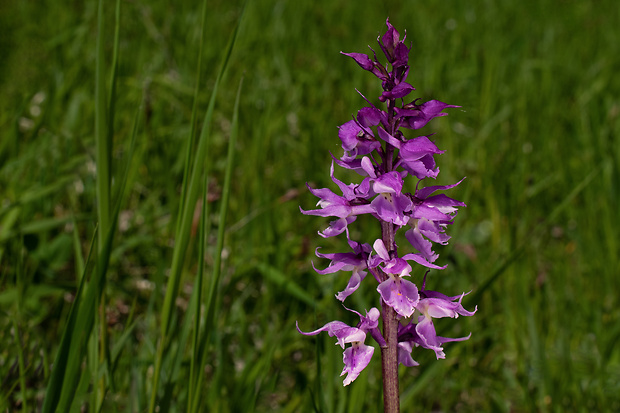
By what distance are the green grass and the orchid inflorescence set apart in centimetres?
21

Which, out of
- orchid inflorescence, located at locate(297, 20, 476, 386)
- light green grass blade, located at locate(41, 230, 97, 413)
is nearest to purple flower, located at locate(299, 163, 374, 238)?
orchid inflorescence, located at locate(297, 20, 476, 386)

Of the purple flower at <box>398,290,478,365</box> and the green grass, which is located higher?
the green grass

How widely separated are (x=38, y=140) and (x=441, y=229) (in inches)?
117

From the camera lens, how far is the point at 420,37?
6.27 meters

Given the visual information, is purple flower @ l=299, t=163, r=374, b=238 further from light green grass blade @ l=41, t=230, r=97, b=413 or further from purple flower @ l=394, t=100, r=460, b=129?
light green grass blade @ l=41, t=230, r=97, b=413

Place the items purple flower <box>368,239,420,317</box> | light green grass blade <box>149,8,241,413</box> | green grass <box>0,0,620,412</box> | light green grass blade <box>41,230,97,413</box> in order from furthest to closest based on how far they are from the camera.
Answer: green grass <box>0,0,620,412</box> < light green grass blade <box>149,8,241,413</box> < light green grass blade <box>41,230,97,413</box> < purple flower <box>368,239,420,317</box>

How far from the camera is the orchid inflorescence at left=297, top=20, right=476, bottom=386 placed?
1.18m

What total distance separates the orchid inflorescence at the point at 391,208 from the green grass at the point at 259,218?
0.21m

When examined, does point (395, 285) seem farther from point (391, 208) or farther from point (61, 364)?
point (61, 364)

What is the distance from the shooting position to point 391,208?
1176mm

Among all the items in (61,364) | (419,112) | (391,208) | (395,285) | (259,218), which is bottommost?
(61,364)

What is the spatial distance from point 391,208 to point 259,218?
2010 mm

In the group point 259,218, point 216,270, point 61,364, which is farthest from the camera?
point 259,218

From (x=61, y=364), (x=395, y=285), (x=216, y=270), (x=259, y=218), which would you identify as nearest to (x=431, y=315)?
(x=395, y=285)
